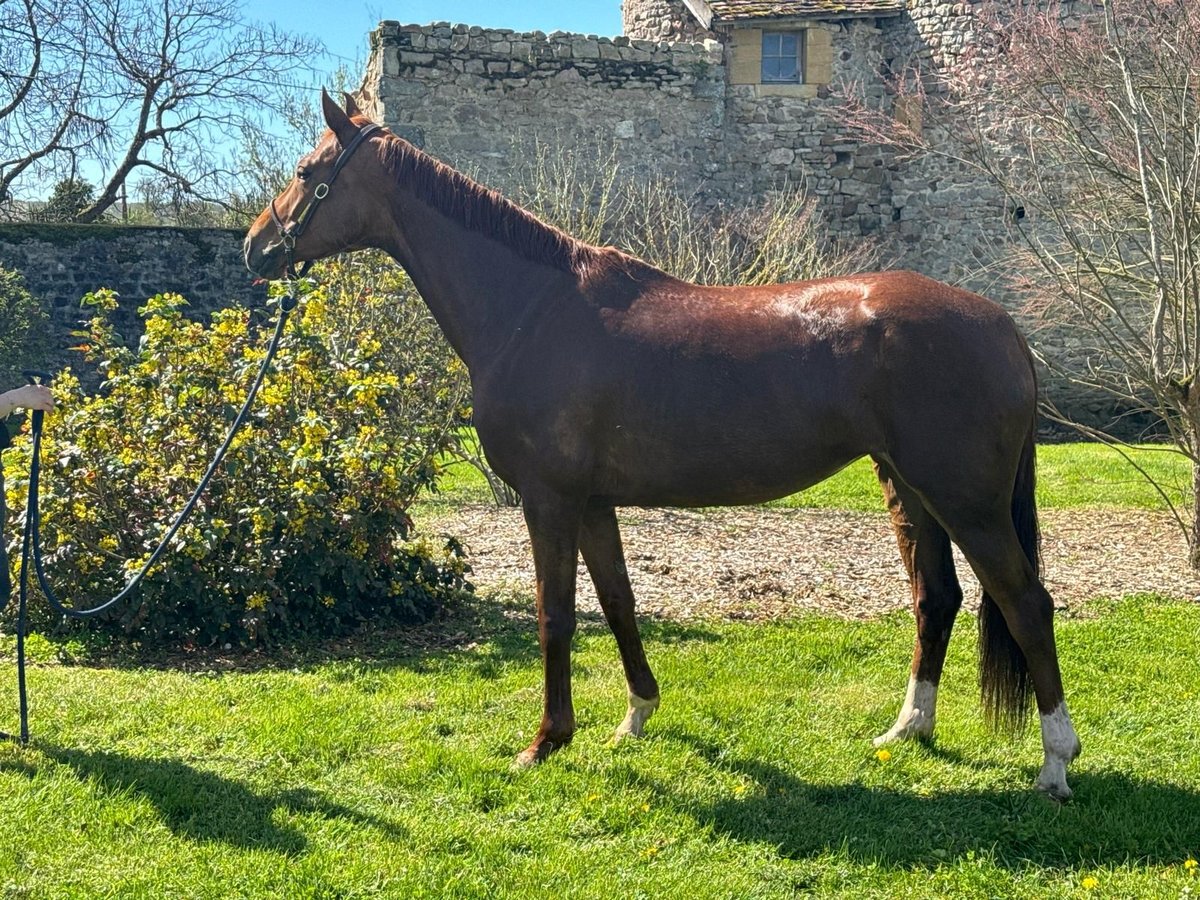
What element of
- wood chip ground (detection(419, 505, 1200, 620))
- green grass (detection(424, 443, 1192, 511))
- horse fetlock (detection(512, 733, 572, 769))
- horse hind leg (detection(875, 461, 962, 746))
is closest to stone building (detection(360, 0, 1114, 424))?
green grass (detection(424, 443, 1192, 511))

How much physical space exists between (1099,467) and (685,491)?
9.61m

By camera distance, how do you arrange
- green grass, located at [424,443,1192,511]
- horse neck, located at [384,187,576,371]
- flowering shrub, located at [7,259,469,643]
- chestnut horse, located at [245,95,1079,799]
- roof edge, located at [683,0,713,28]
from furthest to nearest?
roof edge, located at [683,0,713,28]
green grass, located at [424,443,1192,511]
flowering shrub, located at [7,259,469,643]
horse neck, located at [384,187,576,371]
chestnut horse, located at [245,95,1079,799]

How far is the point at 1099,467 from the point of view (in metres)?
12.4

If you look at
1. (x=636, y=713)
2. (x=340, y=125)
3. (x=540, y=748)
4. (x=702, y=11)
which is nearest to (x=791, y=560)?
(x=636, y=713)

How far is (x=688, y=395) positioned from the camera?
4.14m

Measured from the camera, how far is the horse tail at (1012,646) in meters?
4.16

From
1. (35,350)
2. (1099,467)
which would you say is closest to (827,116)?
(1099,467)

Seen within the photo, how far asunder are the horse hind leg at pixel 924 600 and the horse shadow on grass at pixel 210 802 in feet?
6.95

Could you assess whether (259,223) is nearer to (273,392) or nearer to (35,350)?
(273,392)

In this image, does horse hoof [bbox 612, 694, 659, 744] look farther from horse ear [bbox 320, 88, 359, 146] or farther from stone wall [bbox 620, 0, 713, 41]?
stone wall [bbox 620, 0, 713, 41]

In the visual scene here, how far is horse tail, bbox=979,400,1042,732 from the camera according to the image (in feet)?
13.7

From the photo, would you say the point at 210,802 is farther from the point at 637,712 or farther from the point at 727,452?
the point at 727,452

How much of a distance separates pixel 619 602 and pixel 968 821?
5.04ft

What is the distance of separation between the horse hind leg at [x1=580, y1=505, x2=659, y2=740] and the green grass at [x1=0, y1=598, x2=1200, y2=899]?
5.6 inches
